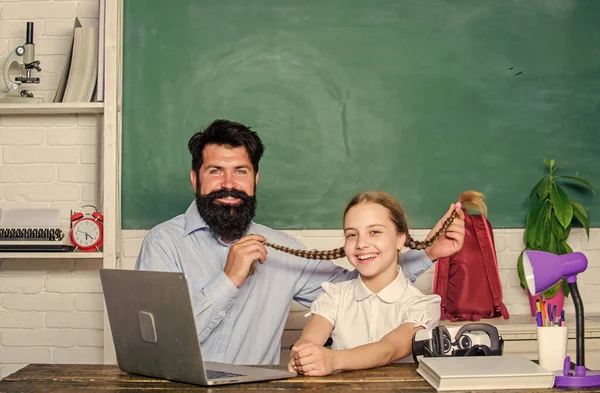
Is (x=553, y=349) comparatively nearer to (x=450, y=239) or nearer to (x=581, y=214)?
(x=450, y=239)

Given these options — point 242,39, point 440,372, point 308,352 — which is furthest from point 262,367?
point 242,39

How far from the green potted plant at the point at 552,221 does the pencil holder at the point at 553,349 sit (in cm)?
149

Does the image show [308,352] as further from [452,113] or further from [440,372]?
[452,113]

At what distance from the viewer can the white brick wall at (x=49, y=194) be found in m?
3.60

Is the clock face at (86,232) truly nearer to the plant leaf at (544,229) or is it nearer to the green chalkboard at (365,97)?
the green chalkboard at (365,97)

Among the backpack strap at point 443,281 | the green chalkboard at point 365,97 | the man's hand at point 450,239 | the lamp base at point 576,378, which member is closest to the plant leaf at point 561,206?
the green chalkboard at point 365,97

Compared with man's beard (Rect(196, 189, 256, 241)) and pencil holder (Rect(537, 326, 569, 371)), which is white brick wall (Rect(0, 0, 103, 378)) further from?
pencil holder (Rect(537, 326, 569, 371))

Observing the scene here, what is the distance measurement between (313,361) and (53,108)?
1.99 meters

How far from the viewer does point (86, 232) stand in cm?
338

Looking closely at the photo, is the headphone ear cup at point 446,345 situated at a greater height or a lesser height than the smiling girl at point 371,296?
lesser

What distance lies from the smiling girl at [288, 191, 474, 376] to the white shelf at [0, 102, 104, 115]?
145 cm

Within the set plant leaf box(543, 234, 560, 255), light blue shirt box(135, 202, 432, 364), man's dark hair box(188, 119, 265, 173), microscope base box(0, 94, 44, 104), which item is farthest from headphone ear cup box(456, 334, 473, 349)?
microscope base box(0, 94, 44, 104)

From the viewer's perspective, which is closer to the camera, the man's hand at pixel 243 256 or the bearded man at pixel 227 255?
the man's hand at pixel 243 256

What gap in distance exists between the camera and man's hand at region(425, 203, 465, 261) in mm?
2578
